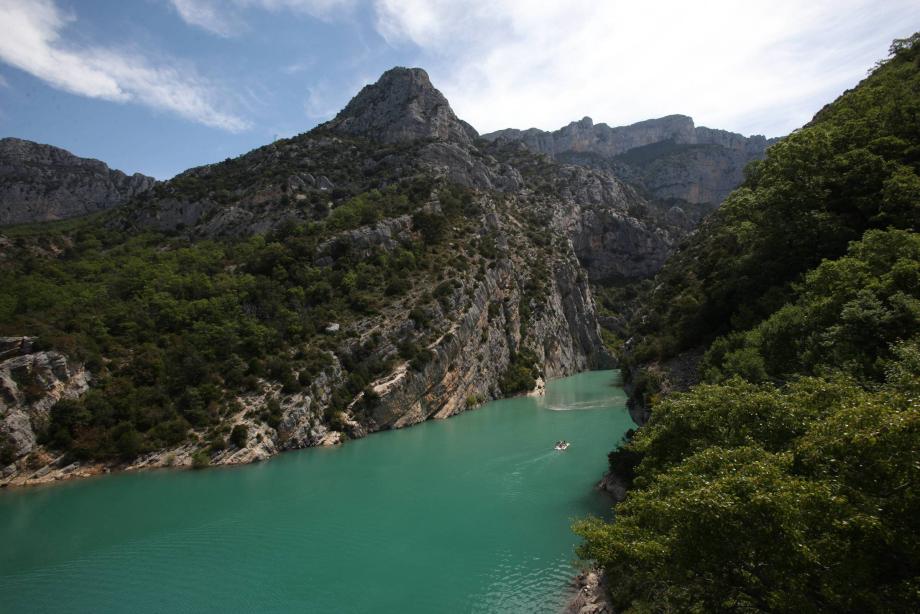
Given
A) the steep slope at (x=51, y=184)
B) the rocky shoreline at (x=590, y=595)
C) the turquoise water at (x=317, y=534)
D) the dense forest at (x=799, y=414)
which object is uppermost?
the steep slope at (x=51, y=184)

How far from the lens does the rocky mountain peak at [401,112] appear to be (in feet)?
338

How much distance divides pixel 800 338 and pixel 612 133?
→ 199m

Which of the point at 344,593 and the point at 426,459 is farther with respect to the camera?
the point at 426,459

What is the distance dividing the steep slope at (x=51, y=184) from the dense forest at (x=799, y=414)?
11755 cm

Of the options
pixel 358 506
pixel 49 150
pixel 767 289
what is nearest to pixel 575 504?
pixel 358 506

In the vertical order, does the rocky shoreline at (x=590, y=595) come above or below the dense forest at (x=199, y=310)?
below

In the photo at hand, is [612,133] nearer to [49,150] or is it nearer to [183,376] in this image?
[49,150]

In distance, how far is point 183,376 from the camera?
42.2m

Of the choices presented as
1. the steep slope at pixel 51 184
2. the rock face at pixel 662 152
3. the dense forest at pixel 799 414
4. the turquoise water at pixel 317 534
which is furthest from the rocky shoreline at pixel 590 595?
the rock face at pixel 662 152

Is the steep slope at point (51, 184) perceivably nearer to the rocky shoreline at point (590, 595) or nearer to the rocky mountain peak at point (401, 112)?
the rocky mountain peak at point (401, 112)

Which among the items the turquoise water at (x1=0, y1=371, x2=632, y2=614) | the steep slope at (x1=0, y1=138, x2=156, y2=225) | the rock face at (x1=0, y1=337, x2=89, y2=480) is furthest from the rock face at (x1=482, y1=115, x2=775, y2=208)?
the turquoise water at (x1=0, y1=371, x2=632, y2=614)

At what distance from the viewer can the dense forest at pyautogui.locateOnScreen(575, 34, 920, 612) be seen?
21.1ft

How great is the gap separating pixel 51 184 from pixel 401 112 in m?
72.3

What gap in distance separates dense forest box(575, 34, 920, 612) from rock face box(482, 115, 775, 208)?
124m
